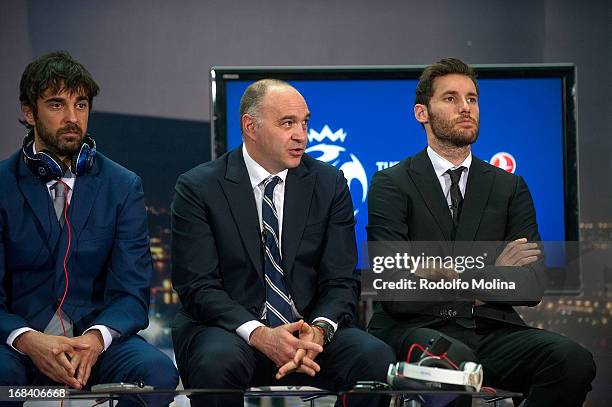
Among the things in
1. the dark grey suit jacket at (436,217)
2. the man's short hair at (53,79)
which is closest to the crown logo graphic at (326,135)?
the dark grey suit jacket at (436,217)

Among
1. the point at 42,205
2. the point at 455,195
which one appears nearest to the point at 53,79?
the point at 42,205

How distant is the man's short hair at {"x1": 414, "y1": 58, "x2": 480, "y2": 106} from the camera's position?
418 centimetres

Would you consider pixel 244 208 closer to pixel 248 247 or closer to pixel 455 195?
pixel 248 247

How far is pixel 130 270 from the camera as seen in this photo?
3.79 m

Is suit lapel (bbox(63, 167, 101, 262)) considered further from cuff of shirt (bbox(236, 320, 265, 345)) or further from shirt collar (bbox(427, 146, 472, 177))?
shirt collar (bbox(427, 146, 472, 177))

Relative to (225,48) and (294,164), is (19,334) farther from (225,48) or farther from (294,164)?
(225,48)

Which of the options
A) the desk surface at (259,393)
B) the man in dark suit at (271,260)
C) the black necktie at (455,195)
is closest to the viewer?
the desk surface at (259,393)

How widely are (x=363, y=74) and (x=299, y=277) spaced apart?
1.45 meters

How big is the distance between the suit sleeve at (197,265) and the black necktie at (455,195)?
98cm

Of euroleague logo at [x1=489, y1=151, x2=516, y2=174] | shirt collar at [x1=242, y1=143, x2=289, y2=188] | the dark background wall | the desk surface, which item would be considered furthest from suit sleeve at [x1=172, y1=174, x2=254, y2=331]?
euroleague logo at [x1=489, y1=151, x2=516, y2=174]

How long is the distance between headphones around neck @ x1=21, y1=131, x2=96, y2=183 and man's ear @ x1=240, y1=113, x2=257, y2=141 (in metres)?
0.62

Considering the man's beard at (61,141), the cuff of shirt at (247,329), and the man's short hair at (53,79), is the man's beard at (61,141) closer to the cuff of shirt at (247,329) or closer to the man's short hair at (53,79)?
the man's short hair at (53,79)

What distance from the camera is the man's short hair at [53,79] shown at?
382 cm

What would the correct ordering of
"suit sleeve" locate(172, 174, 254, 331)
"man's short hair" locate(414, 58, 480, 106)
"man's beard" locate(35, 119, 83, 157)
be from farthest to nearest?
"man's short hair" locate(414, 58, 480, 106) < "man's beard" locate(35, 119, 83, 157) < "suit sleeve" locate(172, 174, 254, 331)
